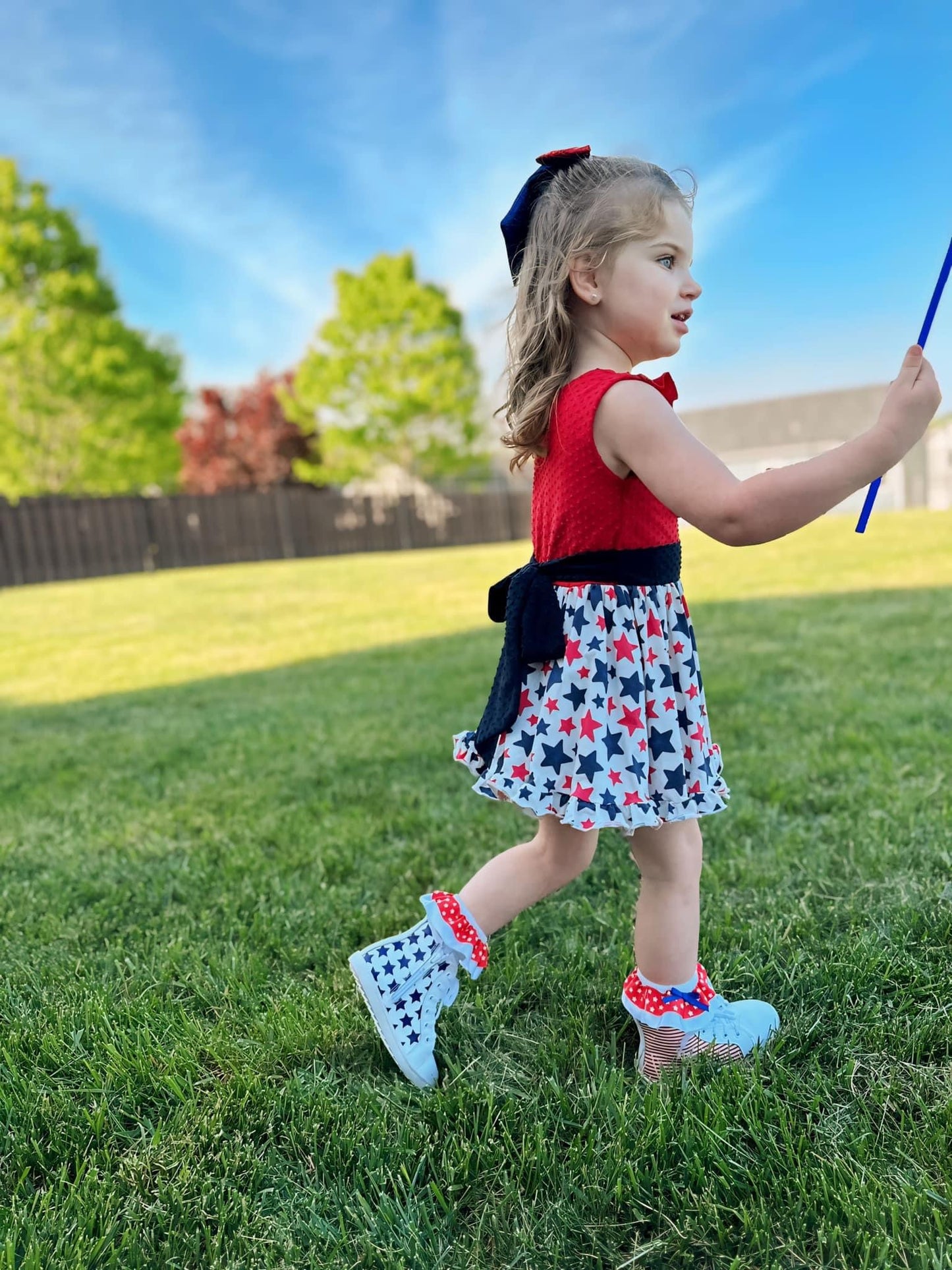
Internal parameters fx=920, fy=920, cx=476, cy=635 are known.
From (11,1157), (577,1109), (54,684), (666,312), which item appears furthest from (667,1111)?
(54,684)

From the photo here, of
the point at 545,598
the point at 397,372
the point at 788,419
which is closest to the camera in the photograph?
the point at 545,598

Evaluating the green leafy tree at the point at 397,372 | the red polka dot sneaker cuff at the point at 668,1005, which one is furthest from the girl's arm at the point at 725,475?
the green leafy tree at the point at 397,372

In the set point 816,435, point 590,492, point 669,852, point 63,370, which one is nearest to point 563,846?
point 669,852

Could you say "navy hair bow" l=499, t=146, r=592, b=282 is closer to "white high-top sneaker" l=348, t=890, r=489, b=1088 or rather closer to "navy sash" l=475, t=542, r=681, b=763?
"navy sash" l=475, t=542, r=681, b=763

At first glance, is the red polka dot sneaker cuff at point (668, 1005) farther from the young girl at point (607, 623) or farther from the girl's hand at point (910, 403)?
the girl's hand at point (910, 403)

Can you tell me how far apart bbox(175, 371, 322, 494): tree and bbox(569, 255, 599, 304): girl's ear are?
35.7m

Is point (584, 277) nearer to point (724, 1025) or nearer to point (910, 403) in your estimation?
point (910, 403)

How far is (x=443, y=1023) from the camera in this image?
1682 mm

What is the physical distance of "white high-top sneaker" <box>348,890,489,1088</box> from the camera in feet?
5.09

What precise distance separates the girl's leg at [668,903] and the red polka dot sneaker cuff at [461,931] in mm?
289

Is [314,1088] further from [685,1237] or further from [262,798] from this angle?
[262,798]

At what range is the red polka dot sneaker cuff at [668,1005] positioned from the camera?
4.93 feet

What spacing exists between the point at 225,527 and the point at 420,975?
59.5 ft

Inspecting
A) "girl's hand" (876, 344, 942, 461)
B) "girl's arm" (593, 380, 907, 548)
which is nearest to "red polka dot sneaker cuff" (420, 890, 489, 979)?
"girl's arm" (593, 380, 907, 548)
